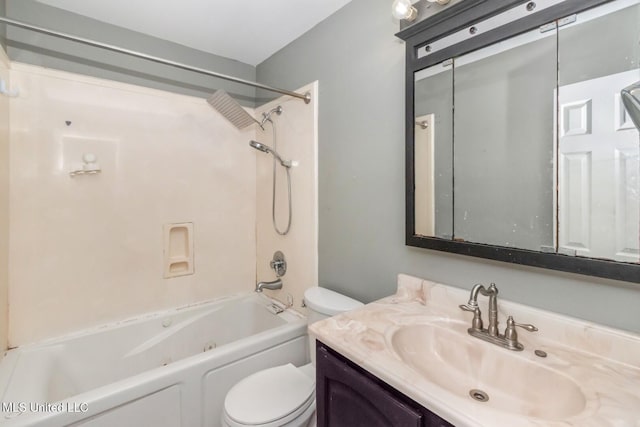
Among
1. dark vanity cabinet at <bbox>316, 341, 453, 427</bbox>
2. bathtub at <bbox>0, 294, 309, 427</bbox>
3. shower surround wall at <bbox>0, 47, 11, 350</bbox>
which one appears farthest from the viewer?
shower surround wall at <bbox>0, 47, 11, 350</bbox>

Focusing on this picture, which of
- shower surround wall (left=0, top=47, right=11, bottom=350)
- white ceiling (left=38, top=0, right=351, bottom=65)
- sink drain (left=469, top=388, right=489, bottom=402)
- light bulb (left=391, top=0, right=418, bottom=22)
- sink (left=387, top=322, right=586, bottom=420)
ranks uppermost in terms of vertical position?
white ceiling (left=38, top=0, right=351, bottom=65)

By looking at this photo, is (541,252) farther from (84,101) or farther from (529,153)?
(84,101)

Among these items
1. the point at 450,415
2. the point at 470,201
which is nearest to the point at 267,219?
the point at 470,201

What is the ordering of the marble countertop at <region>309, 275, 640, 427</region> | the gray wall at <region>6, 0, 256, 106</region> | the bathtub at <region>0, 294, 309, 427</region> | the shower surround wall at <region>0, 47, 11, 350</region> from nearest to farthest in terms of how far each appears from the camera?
the marble countertop at <region>309, 275, 640, 427</region>
the bathtub at <region>0, 294, 309, 427</region>
the shower surround wall at <region>0, 47, 11, 350</region>
the gray wall at <region>6, 0, 256, 106</region>

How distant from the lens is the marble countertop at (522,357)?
2.15 ft

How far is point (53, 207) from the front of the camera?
1737 mm

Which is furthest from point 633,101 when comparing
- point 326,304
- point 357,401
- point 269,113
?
point 269,113

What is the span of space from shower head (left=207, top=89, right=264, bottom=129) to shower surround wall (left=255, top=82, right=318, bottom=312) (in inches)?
7.8

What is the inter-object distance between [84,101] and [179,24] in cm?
75

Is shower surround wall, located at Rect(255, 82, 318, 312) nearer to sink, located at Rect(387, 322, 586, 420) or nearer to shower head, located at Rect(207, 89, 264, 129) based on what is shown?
shower head, located at Rect(207, 89, 264, 129)

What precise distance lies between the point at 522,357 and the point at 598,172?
60 cm

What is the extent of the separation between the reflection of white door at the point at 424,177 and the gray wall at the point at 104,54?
168 centimetres

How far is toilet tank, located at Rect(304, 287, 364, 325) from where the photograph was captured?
5.01 ft

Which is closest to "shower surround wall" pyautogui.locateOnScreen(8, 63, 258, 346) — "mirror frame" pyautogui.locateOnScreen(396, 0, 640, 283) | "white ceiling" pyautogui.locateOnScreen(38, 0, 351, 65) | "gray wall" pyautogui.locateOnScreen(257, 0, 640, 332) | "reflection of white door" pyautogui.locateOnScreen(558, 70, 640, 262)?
"white ceiling" pyautogui.locateOnScreen(38, 0, 351, 65)
